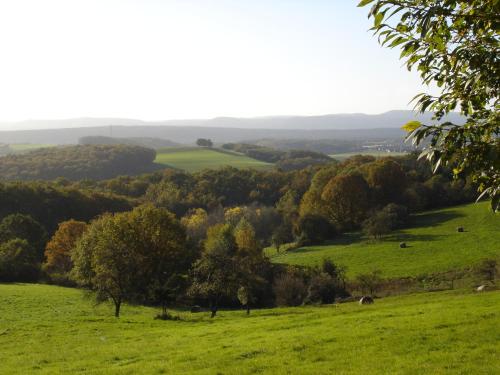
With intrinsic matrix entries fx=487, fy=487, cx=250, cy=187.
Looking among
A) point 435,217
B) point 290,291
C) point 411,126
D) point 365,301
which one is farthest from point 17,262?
point 435,217

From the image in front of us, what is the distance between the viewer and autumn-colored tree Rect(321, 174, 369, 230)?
9200 centimetres

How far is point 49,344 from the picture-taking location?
1026 inches

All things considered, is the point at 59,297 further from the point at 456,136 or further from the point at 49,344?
the point at 456,136

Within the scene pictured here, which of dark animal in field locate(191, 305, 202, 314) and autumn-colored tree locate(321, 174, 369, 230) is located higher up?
autumn-colored tree locate(321, 174, 369, 230)

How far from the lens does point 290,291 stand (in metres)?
55.2

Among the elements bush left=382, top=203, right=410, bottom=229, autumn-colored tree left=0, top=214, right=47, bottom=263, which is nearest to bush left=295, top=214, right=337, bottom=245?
bush left=382, top=203, right=410, bottom=229

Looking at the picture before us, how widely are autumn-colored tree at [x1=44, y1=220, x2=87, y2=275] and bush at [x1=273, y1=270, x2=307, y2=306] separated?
31096 mm

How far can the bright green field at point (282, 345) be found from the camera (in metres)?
16.5

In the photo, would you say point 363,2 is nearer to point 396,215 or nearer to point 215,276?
point 215,276

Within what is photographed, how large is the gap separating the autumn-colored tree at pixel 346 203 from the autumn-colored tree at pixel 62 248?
147ft

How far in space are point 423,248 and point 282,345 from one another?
5087 cm

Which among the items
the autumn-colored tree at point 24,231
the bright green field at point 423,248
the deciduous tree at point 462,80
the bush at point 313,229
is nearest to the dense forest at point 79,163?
the autumn-colored tree at point 24,231

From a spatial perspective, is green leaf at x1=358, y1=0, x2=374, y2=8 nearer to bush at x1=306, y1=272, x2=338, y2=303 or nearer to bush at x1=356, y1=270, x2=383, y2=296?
bush at x1=306, y1=272, x2=338, y2=303

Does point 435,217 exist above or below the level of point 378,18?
below
